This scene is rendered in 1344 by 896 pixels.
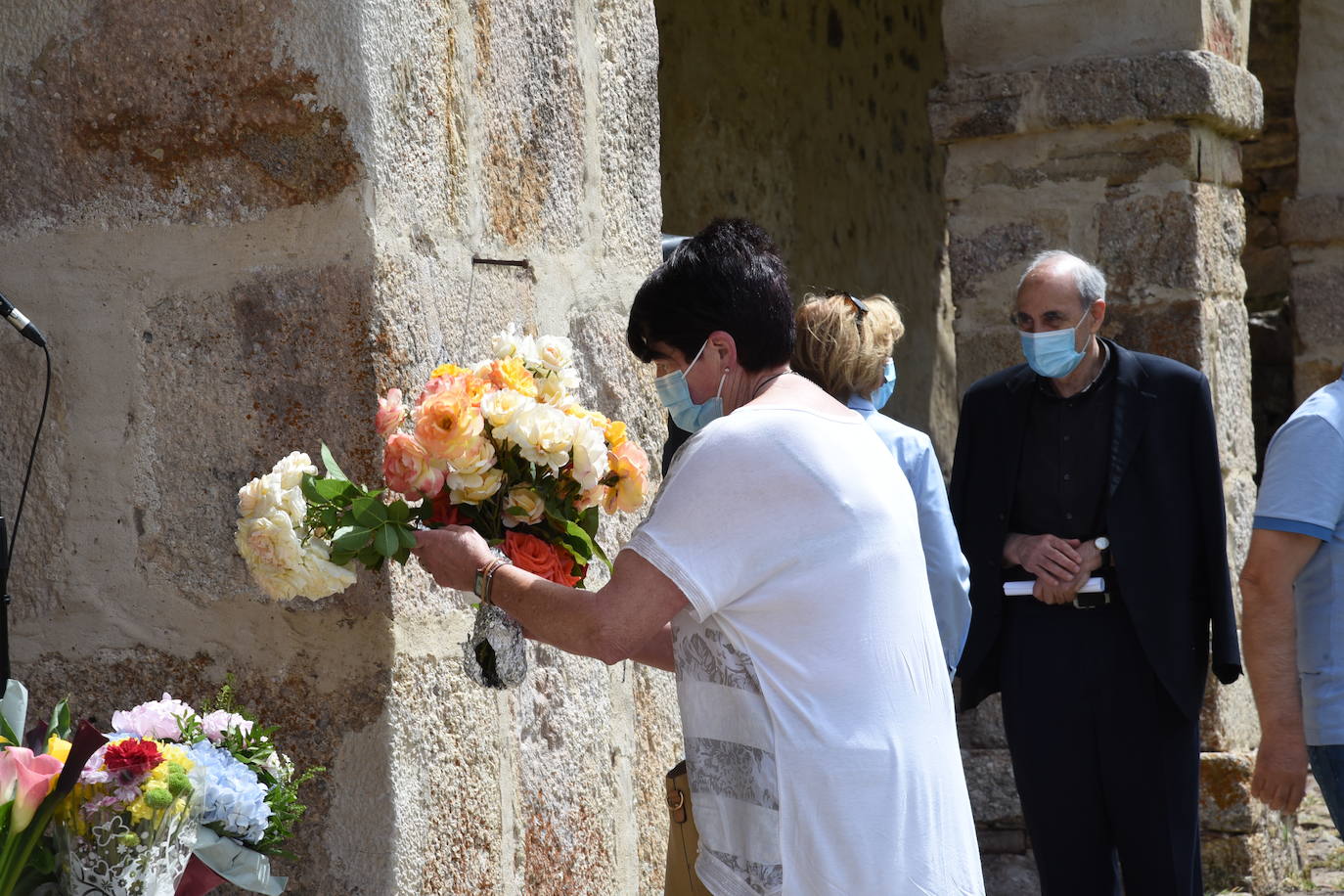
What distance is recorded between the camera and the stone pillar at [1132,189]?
4941 millimetres

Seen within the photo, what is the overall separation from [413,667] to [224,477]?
0.33 meters

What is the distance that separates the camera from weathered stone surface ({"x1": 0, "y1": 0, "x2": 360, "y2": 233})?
195 cm

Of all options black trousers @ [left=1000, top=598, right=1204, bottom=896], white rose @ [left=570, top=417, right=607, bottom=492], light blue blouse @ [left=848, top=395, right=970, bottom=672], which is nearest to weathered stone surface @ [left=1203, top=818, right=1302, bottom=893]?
black trousers @ [left=1000, top=598, right=1204, bottom=896]

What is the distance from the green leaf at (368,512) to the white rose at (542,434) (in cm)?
16

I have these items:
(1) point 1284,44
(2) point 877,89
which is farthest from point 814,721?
(1) point 1284,44

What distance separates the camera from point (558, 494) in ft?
6.26

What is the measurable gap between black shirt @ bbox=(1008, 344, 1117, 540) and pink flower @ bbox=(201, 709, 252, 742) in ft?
8.73

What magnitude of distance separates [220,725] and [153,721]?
7 cm

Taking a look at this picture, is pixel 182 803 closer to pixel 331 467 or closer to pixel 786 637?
pixel 331 467

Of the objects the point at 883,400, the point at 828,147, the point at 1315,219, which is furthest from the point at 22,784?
the point at 1315,219

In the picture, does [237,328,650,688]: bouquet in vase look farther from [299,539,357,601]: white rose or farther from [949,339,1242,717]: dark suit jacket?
[949,339,1242,717]: dark suit jacket

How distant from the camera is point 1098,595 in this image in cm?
386

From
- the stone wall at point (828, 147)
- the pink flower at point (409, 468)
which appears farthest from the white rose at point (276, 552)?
the stone wall at point (828, 147)

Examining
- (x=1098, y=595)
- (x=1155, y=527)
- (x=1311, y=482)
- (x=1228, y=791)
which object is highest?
(x=1311, y=482)
